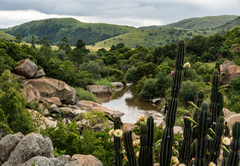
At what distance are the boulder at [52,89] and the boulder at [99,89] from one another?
35.6ft

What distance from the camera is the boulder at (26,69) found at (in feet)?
68.7

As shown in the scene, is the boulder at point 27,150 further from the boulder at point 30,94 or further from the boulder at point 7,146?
the boulder at point 30,94

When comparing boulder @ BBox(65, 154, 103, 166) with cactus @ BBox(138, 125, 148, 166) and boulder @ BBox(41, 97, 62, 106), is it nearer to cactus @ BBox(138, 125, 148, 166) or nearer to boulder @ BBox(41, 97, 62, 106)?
cactus @ BBox(138, 125, 148, 166)

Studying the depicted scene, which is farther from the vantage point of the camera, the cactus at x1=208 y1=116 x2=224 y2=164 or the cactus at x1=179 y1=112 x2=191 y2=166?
the cactus at x1=179 y1=112 x2=191 y2=166

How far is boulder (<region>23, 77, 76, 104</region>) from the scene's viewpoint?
21.2m

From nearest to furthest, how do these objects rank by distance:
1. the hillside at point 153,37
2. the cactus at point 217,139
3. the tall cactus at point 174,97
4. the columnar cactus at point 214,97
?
the tall cactus at point 174,97
the cactus at point 217,139
the columnar cactus at point 214,97
the hillside at point 153,37

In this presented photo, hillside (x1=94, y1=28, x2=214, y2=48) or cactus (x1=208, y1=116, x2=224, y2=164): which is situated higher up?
hillside (x1=94, y1=28, x2=214, y2=48)

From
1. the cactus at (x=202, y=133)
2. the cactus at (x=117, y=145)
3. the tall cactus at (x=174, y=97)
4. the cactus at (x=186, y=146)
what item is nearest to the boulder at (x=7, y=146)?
the cactus at (x=117, y=145)

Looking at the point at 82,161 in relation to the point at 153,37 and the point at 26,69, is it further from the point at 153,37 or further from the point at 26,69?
the point at 153,37

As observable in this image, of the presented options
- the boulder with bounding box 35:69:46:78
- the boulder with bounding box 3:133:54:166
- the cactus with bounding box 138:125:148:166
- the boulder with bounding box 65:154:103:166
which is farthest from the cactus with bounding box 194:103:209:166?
Result: the boulder with bounding box 35:69:46:78

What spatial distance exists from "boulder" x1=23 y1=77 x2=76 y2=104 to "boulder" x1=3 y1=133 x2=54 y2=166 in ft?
48.0

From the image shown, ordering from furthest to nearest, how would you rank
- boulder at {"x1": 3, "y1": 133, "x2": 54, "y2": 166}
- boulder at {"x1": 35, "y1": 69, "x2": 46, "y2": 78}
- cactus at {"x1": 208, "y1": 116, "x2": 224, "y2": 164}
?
boulder at {"x1": 35, "y1": 69, "x2": 46, "y2": 78}
boulder at {"x1": 3, "y1": 133, "x2": 54, "y2": 166}
cactus at {"x1": 208, "y1": 116, "x2": 224, "y2": 164}

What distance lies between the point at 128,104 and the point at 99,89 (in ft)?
26.7

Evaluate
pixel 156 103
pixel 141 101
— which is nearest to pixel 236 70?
pixel 156 103
